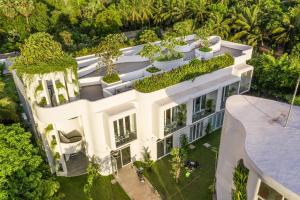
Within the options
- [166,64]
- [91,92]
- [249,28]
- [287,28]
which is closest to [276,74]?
[287,28]

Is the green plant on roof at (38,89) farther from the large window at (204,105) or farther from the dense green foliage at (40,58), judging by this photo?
the large window at (204,105)

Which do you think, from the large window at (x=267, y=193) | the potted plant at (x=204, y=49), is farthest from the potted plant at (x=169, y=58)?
the large window at (x=267, y=193)

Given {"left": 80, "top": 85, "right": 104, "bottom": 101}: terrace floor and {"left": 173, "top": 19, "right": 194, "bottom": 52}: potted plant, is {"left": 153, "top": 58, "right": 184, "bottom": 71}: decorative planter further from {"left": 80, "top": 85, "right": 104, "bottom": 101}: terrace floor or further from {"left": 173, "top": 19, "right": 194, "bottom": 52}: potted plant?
{"left": 80, "top": 85, "right": 104, "bottom": 101}: terrace floor

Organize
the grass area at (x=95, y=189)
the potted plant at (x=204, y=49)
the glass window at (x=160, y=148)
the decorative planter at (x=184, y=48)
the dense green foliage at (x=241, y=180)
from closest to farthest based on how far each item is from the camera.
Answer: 1. the dense green foliage at (x=241, y=180)
2. the grass area at (x=95, y=189)
3. the glass window at (x=160, y=148)
4. the potted plant at (x=204, y=49)
5. the decorative planter at (x=184, y=48)

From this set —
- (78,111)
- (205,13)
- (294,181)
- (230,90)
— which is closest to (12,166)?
(78,111)

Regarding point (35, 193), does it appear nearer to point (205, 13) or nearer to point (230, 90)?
point (230, 90)

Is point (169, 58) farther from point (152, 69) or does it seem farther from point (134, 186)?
point (134, 186)
